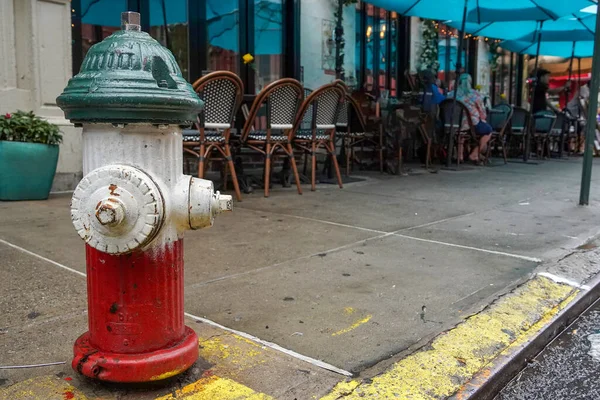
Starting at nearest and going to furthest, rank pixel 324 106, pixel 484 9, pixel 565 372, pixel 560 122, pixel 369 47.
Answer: pixel 565 372
pixel 324 106
pixel 484 9
pixel 369 47
pixel 560 122

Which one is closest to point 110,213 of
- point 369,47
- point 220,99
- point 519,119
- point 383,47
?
point 220,99

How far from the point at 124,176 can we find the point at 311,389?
3.00 feet

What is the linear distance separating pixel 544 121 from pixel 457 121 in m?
3.58

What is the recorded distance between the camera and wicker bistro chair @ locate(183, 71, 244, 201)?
495cm

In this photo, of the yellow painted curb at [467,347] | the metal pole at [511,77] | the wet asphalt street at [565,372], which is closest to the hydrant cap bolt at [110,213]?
Answer: the yellow painted curb at [467,347]

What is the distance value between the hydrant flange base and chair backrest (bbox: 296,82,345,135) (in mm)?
4151

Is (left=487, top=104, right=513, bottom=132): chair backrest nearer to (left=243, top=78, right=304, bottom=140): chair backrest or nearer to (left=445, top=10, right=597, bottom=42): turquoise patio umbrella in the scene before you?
(left=445, top=10, right=597, bottom=42): turquoise patio umbrella

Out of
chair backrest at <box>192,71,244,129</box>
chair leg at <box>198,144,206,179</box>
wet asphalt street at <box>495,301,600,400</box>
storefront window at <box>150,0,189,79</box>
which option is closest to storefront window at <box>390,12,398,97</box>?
storefront window at <box>150,0,189,79</box>

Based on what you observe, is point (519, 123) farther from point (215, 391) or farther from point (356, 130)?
point (215, 391)

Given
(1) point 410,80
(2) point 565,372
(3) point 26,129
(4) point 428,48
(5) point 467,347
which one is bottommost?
(2) point 565,372

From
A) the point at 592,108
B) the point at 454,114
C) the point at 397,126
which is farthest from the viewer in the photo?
the point at 454,114

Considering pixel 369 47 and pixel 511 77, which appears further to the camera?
pixel 511 77

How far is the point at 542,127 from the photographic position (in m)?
12.1

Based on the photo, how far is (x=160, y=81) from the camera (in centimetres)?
170
